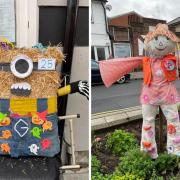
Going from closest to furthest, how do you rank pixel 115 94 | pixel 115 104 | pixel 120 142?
pixel 115 94, pixel 120 142, pixel 115 104

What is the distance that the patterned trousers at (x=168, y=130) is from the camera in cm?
255

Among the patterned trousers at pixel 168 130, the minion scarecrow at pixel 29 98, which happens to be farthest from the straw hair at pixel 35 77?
the patterned trousers at pixel 168 130

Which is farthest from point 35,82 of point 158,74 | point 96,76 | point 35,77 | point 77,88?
point 158,74

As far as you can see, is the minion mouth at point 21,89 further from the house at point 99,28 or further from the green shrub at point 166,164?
the green shrub at point 166,164

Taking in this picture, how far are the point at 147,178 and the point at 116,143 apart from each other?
0.40 meters

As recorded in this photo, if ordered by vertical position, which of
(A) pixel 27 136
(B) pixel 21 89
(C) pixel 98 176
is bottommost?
(C) pixel 98 176

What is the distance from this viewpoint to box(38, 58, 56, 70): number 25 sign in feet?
8.63

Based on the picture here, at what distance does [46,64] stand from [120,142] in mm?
770

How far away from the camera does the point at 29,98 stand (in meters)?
2.65

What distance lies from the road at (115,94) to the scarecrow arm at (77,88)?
0.06 meters

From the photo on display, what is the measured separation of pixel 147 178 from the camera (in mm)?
2596

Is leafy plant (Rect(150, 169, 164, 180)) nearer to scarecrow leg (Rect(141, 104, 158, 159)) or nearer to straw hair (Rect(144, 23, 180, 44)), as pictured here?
scarecrow leg (Rect(141, 104, 158, 159))

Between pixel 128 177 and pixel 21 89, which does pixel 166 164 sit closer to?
pixel 128 177

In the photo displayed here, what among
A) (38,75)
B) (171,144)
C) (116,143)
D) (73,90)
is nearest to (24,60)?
(38,75)
